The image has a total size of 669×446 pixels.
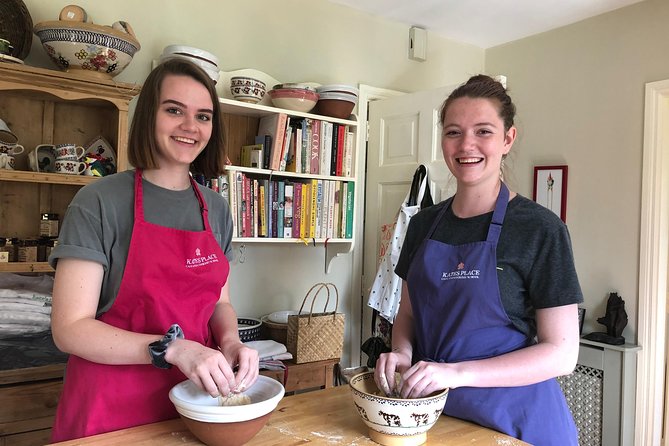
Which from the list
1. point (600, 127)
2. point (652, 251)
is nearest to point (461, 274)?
point (652, 251)

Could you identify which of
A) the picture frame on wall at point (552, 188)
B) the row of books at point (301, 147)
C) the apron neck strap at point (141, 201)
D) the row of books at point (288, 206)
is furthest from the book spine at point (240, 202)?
the picture frame on wall at point (552, 188)

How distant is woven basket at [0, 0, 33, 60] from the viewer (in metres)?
1.97

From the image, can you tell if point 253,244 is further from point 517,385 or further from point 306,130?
point 517,385

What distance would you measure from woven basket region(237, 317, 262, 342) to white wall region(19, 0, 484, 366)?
0.12 meters

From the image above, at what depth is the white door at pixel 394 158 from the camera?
9.07 feet

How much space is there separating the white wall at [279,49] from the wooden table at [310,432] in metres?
1.58

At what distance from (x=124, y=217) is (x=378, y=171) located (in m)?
2.09

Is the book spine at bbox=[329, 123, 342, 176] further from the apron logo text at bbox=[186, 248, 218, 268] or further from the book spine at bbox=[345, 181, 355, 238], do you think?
the apron logo text at bbox=[186, 248, 218, 268]

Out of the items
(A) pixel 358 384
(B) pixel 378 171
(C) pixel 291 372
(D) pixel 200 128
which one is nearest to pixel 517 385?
(A) pixel 358 384

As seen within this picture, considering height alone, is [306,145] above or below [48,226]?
above

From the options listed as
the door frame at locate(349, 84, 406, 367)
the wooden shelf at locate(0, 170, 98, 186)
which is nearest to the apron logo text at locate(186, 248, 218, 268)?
the wooden shelf at locate(0, 170, 98, 186)

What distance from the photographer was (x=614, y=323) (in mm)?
2811

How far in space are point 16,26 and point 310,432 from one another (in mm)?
1846

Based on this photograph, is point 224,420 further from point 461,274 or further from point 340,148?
point 340,148
